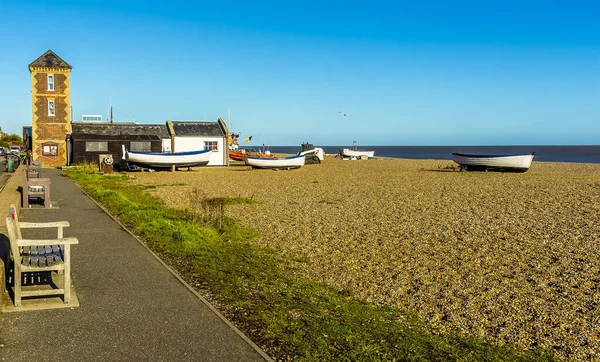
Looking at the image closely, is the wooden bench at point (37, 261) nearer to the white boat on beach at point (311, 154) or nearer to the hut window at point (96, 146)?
the hut window at point (96, 146)

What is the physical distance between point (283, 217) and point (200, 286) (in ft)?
25.5

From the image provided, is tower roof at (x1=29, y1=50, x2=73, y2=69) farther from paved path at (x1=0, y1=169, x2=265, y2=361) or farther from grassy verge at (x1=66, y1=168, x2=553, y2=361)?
paved path at (x1=0, y1=169, x2=265, y2=361)

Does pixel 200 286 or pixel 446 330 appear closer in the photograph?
pixel 446 330

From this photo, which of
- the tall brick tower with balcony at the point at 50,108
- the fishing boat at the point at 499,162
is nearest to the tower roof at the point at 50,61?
the tall brick tower with balcony at the point at 50,108

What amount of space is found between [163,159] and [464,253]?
101ft

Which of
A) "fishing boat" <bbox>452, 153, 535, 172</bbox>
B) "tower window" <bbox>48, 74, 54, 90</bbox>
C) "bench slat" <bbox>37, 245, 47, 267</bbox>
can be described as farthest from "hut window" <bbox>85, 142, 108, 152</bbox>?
"bench slat" <bbox>37, 245, 47, 267</bbox>

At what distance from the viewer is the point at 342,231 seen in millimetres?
13586

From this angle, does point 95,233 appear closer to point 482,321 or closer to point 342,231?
point 342,231

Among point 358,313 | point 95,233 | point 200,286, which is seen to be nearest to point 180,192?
point 95,233

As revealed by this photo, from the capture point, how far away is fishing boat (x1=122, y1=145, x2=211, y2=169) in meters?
38.4

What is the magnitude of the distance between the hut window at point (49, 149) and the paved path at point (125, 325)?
4126 cm

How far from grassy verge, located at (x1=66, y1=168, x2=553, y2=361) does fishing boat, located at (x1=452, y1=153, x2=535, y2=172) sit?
3005 centimetres

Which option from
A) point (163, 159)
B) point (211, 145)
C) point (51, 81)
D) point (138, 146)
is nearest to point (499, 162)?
point (211, 145)

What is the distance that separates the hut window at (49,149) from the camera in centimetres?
4619
